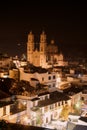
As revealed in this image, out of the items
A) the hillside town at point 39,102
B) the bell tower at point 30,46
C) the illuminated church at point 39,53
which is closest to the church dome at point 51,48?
the illuminated church at point 39,53

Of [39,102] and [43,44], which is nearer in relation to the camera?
[39,102]

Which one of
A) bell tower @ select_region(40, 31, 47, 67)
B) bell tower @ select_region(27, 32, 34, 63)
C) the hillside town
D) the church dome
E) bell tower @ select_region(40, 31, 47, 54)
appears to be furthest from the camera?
the church dome

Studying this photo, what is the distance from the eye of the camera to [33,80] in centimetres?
1573

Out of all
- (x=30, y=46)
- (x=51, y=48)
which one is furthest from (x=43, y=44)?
(x=51, y=48)

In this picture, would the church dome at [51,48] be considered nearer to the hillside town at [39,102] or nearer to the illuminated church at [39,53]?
the illuminated church at [39,53]

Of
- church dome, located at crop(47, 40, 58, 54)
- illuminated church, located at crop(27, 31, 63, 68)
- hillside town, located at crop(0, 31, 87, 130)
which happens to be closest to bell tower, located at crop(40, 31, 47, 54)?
illuminated church, located at crop(27, 31, 63, 68)

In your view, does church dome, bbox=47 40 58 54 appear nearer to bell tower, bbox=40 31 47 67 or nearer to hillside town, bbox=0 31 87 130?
bell tower, bbox=40 31 47 67

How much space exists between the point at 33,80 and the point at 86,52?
104 ft

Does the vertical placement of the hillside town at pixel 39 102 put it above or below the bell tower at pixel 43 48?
below

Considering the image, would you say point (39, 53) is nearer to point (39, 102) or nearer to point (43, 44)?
point (43, 44)

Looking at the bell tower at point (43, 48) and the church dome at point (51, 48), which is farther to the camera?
the church dome at point (51, 48)

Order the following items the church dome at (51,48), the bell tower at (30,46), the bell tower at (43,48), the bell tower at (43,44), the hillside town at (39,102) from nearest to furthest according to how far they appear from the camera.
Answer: the hillside town at (39,102) → the bell tower at (43,48) → the bell tower at (30,46) → the bell tower at (43,44) → the church dome at (51,48)

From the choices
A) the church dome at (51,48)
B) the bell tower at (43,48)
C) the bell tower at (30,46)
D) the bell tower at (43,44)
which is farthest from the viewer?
the church dome at (51,48)

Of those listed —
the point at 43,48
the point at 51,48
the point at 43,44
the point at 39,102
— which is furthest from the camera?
the point at 51,48
